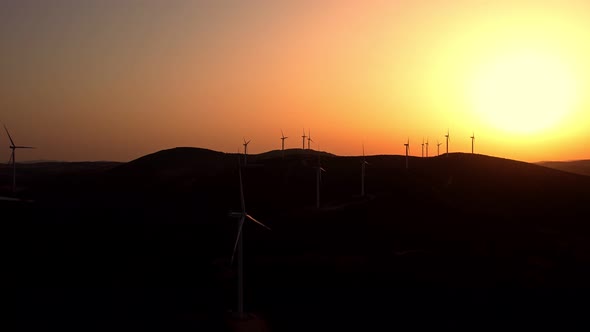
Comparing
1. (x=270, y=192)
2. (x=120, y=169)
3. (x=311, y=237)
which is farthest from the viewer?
(x=120, y=169)

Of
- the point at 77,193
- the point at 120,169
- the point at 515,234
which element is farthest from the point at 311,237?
the point at 120,169

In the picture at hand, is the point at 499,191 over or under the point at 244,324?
over

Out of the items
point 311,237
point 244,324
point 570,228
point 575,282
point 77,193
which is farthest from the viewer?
point 77,193

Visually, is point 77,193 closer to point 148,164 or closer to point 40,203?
point 40,203

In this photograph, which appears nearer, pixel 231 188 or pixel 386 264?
Answer: pixel 386 264

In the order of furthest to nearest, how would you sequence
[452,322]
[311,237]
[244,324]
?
[311,237]
[452,322]
[244,324]

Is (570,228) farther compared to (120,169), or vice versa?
(120,169)

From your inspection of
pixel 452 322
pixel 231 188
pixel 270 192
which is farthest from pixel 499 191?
pixel 452 322

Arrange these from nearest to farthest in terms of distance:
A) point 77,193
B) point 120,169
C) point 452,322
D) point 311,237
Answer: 1. point 452,322
2. point 311,237
3. point 77,193
4. point 120,169

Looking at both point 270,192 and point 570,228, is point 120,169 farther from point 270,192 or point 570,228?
point 570,228

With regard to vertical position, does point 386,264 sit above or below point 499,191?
below
